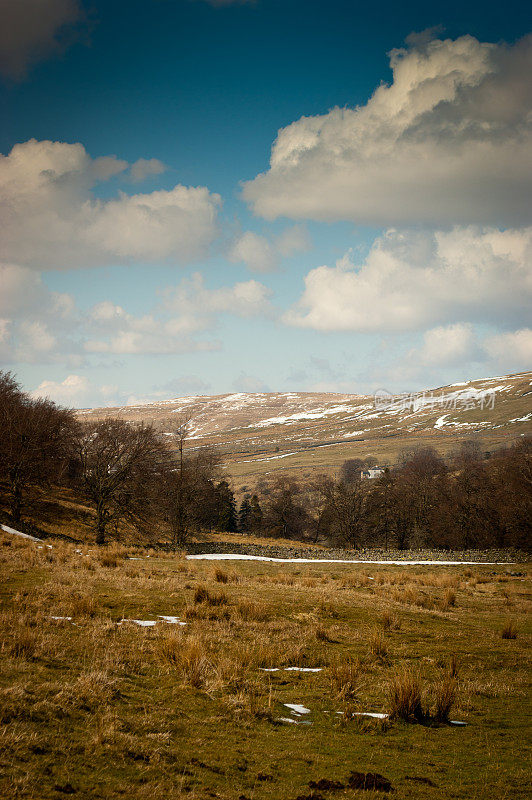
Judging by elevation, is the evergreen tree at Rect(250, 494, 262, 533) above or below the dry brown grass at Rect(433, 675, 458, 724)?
below

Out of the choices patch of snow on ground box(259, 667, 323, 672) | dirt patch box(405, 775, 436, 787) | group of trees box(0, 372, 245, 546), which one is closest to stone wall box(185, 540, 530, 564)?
group of trees box(0, 372, 245, 546)

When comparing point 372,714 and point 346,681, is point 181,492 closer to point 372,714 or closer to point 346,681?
point 346,681

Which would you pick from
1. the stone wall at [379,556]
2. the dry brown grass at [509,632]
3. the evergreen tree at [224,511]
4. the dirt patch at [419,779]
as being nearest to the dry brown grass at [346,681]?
the dirt patch at [419,779]

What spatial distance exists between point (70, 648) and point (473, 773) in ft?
19.8

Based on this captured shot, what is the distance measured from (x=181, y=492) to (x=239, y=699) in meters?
41.5

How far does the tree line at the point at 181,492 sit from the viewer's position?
3866 cm

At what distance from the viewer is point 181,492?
1858 inches

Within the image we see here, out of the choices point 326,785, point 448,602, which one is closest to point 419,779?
point 326,785

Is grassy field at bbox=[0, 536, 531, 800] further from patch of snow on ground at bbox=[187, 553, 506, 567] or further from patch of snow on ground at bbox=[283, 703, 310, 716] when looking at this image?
patch of snow on ground at bbox=[187, 553, 506, 567]

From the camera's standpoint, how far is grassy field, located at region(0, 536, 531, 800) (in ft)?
15.6

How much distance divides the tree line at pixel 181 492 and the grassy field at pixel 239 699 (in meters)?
26.6

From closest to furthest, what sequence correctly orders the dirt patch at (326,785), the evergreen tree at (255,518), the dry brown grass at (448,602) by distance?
the dirt patch at (326,785), the dry brown grass at (448,602), the evergreen tree at (255,518)

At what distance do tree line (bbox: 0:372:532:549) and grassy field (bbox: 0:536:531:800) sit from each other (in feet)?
87.1

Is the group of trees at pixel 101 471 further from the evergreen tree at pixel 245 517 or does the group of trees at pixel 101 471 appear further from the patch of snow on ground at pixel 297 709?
the evergreen tree at pixel 245 517
